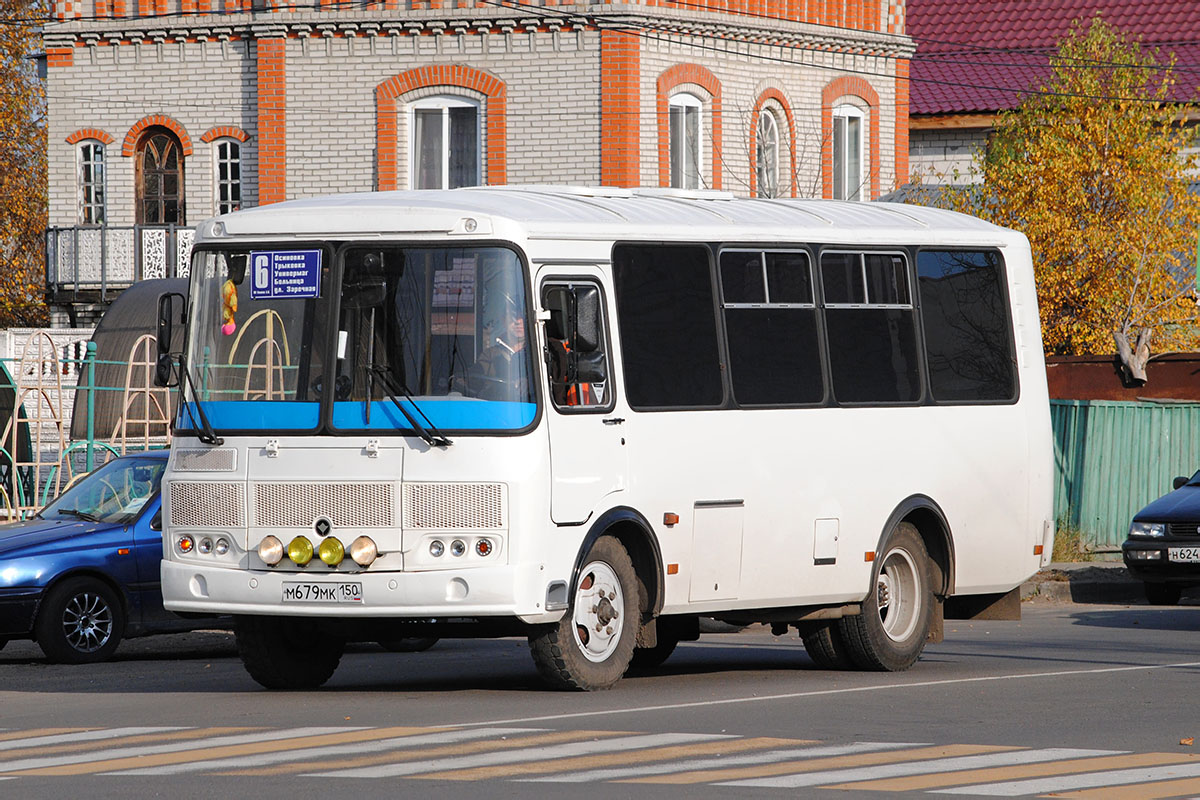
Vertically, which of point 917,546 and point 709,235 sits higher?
point 709,235

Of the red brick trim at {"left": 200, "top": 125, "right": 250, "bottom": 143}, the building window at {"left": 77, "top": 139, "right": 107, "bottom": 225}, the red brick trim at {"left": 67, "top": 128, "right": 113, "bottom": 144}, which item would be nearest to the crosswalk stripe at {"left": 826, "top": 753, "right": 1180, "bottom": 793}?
the red brick trim at {"left": 200, "top": 125, "right": 250, "bottom": 143}

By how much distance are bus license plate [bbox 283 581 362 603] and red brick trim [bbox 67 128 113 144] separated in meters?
24.0

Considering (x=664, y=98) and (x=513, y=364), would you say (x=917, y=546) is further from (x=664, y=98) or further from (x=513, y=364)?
(x=664, y=98)

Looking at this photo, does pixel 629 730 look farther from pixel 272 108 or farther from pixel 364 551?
pixel 272 108

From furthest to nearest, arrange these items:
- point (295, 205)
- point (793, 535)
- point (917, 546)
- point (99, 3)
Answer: point (99, 3)
point (917, 546)
point (793, 535)
point (295, 205)

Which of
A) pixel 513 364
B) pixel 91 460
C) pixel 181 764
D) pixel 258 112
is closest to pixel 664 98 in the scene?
pixel 258 112

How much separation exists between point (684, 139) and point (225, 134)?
7409 millimetres

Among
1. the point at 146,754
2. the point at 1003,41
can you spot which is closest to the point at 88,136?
the point at 1003,41

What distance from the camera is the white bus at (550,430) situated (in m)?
11.2

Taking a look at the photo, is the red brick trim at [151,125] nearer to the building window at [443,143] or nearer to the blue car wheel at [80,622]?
the building window at [443,143]

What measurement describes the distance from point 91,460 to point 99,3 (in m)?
15.3

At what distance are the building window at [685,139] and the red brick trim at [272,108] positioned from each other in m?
6.09

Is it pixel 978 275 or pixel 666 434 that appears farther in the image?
pixel 978 275

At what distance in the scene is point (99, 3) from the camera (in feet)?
110
